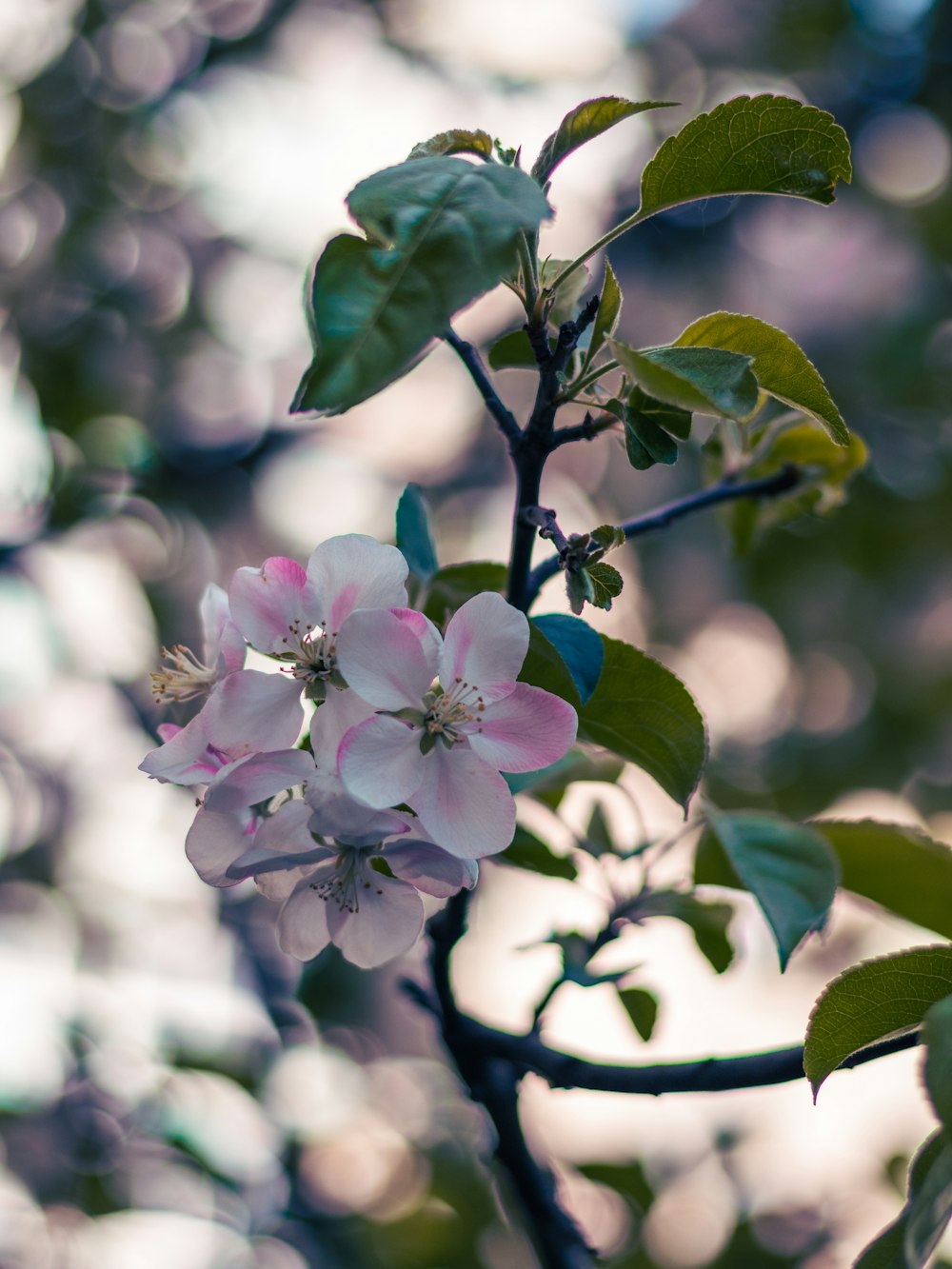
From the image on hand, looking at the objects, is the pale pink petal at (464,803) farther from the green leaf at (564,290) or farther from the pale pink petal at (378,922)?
the green leaf at (564,290)

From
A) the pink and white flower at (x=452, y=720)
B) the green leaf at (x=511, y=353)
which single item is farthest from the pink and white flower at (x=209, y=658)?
the green leaf at (x=511, y=353)

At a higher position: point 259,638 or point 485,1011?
point 259,638

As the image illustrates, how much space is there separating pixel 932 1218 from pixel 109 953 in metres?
1.98

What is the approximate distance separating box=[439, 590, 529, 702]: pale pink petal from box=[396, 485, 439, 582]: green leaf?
0.32ft

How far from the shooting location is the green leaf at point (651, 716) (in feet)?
1.99

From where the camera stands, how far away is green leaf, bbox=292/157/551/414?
412 millimetres

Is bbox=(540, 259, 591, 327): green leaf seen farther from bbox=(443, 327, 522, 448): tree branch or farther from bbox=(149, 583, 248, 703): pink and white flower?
bbox=(149, 583, 248, 703): pink and white flower

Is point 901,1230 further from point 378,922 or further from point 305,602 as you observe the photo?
point 305,602

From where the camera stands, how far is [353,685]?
1.84 feet

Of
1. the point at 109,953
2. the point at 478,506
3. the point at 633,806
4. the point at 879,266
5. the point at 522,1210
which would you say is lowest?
the point at 109,953

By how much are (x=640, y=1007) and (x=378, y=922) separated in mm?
331

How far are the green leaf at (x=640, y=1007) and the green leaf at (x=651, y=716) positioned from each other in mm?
315

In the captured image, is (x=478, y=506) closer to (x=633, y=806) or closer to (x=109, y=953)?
(x=109, y=953)

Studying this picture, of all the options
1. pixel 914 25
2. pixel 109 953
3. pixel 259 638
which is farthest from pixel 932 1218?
pixel 914 25
